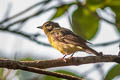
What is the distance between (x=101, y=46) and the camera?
3.24 meters

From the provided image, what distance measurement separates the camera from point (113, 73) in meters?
2.11

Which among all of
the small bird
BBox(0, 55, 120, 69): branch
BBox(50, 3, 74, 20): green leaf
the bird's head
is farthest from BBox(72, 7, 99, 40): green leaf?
the bird's head

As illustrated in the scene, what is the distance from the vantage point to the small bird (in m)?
4.02

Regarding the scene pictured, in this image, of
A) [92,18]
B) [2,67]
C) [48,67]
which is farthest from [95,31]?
[2,67]

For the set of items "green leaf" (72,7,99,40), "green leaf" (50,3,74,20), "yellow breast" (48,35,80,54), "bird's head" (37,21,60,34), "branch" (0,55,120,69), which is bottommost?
"yellow breast" (48,35,80,54)

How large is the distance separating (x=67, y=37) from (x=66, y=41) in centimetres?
15

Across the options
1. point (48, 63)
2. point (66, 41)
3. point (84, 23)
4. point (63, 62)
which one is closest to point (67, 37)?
point (66, 41)

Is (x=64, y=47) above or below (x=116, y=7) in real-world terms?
below

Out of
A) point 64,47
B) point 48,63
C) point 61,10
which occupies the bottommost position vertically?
point 64,47

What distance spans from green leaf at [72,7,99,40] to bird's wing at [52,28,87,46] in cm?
96

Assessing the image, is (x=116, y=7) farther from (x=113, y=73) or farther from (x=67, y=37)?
(x=67, y=37)

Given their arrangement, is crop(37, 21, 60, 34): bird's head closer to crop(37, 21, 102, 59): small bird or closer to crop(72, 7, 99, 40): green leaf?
crop(37, 21, 102, 59): small bird

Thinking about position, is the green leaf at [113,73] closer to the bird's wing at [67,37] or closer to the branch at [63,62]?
the branch at [63,62]

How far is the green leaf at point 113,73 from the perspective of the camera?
6.77 feet
